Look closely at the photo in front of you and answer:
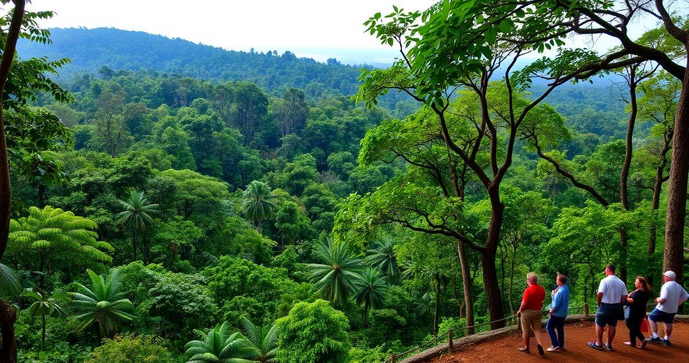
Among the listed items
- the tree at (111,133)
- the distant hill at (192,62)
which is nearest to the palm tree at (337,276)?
the tree at (111,133)

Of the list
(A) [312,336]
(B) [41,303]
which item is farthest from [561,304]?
(A) [312,336]

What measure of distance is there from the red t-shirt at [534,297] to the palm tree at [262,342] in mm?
12764

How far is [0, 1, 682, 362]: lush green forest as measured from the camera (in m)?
6.88

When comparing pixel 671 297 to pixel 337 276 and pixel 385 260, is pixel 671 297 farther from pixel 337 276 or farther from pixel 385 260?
pixel 385 260

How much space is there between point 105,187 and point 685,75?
25930 mm

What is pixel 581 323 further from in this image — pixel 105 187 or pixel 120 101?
pixel 120 101

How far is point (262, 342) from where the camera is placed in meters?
17.1

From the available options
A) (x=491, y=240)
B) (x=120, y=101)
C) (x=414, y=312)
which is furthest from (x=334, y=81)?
(x=491, y=240)

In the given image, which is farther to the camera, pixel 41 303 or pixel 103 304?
pixel 103 304

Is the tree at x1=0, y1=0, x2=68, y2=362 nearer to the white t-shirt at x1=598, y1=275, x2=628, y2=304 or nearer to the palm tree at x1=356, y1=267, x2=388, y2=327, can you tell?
the white t-shirt at x1=598, y1=275, x2=628, y2=304

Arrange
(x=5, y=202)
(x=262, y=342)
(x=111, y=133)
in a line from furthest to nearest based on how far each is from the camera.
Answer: (x=111, y=133) < (x=262, y=342) < (x=5, y=202)

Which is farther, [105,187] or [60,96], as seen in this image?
[105,187]

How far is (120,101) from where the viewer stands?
167 ft

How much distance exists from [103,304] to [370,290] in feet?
46.9
